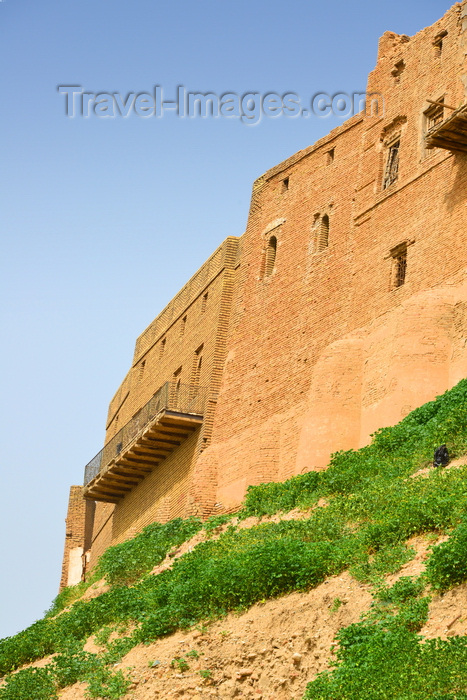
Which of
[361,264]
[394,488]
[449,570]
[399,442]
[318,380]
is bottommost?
[449,570]

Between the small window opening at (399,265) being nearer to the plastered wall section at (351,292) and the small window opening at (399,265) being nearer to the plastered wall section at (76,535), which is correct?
the plastered wall section at (351,292)

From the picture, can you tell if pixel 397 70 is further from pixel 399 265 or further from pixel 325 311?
pixel 325 311

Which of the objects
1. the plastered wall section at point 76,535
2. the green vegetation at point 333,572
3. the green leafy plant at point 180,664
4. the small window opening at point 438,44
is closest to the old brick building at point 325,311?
the small window opening at point 438,44

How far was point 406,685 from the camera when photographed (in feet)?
35.2

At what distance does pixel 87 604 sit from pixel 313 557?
6371mm

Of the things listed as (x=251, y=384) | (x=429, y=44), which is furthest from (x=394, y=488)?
(x=429, y=44)

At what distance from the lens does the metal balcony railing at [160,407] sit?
26500mm

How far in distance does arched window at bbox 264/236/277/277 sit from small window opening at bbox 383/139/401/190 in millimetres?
3741

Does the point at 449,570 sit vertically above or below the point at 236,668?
above

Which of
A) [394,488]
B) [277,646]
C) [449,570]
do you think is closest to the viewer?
[449,570]

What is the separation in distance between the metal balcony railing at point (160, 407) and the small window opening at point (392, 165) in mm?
6129

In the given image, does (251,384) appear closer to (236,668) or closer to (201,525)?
(201,525)

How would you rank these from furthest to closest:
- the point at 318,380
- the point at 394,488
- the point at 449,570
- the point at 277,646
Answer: the point at 318,380 < the point at 394,488 < the point at 277,646 < the point at 449,570

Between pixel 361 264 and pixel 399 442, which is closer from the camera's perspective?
pixel 399 442
